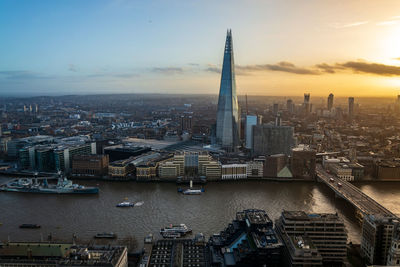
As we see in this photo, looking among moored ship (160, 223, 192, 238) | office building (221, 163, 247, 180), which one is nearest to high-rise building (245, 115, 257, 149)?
office building (221, 163, 247, 180)

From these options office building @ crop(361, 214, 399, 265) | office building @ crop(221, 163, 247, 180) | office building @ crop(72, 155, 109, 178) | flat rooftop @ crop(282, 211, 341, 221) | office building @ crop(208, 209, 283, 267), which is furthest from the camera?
office building @ crop(72, 155, 109, 178)

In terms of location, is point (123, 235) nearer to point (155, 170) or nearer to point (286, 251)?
point (286, 251)

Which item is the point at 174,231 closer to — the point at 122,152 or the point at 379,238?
the point at 379,238

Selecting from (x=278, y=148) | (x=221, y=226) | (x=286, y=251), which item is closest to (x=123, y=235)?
(x=221, y=226)

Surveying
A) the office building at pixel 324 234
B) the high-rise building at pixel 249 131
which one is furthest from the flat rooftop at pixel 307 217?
the high-rise building at pixel 249 131

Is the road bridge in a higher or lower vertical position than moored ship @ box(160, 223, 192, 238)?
higher

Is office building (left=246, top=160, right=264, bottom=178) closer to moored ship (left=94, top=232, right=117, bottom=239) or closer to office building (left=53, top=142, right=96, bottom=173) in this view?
moored ship (left=94, top=232, right=117, bottom=239)

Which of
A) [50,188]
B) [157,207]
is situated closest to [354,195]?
[157,207]
